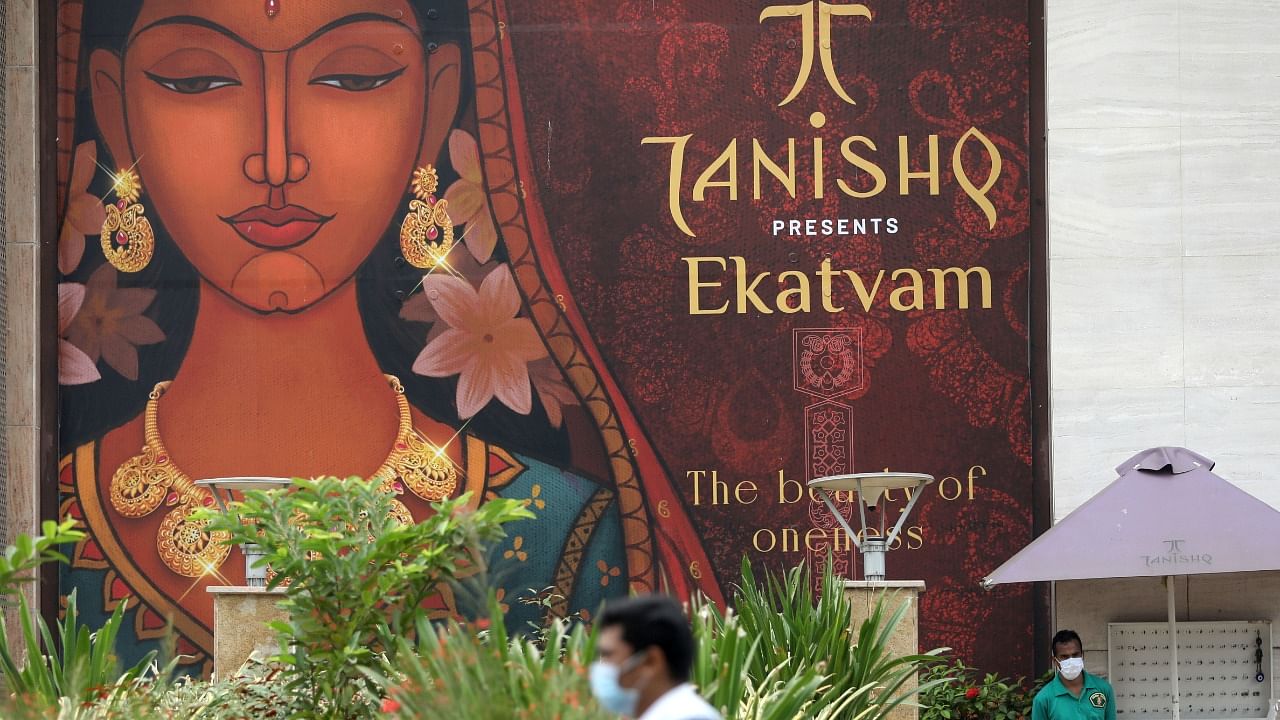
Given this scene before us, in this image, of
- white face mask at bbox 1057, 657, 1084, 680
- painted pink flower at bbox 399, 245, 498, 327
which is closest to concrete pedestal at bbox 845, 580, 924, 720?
white face mask at bbox 1057, 657, 1084, 680

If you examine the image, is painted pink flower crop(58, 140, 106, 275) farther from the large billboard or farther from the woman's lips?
the woman's lips

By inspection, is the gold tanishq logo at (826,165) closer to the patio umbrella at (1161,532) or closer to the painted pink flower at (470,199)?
the painted pink flower at (470,199)

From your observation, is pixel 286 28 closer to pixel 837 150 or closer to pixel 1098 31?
pixel 837 150

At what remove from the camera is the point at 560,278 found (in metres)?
10.4

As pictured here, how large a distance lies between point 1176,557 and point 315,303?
5.74 m

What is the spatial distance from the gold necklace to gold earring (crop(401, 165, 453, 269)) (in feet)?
2.76

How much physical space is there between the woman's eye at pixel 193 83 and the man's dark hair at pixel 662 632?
25.7 ft

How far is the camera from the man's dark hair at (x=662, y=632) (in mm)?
3705

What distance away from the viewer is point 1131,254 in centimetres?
1016

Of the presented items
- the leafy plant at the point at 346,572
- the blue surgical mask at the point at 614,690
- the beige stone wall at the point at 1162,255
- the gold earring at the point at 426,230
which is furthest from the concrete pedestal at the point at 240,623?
the beige stone wall at the point at 1162,255

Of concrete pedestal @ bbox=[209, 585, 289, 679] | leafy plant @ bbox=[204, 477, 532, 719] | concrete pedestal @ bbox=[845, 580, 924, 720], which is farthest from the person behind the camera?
concrete pedestal @ bbox=[845, 580, 924, 720]

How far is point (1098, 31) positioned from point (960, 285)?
6.34ft

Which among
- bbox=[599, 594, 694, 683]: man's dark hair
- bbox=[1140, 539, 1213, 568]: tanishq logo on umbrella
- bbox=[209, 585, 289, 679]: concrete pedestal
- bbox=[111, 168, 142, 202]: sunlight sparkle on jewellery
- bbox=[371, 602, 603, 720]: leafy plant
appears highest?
bbox=[111, 168, 142, 202]: sunlight sparkle on jewellery

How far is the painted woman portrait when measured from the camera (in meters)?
10.3
